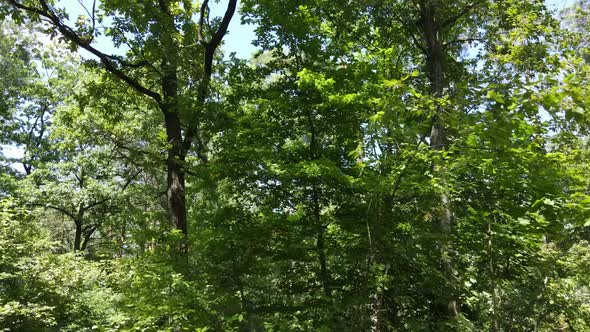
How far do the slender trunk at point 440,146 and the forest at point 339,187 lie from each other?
42 millimetres

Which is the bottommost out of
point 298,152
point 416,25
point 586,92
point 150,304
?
point 150,304

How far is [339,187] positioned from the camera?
6.00 metres

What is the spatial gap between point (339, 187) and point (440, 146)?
1.50 m

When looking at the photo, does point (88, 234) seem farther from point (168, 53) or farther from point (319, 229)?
point (319, 229)

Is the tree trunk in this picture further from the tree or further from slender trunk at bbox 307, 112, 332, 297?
slender trunk at bbox 307, 112, 332, 297

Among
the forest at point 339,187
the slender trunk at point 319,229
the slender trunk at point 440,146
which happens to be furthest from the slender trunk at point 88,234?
the slender trunk at point 440,146

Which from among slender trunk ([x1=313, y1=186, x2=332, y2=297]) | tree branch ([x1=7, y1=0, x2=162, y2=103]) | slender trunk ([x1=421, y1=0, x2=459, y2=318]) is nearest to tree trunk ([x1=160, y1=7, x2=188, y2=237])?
tree branch ([x1=7, y1=0, x2=162, y2=103])

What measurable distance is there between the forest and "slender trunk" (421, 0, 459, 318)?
4cm

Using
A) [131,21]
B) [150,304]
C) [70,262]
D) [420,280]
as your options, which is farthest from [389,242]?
[70,262]

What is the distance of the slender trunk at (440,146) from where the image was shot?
4.17 m

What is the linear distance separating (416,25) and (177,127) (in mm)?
5794

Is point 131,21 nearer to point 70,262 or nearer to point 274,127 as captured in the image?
point 274,127

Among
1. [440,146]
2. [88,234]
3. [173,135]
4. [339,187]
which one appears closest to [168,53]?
[173,135]

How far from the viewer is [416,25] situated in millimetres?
9438
